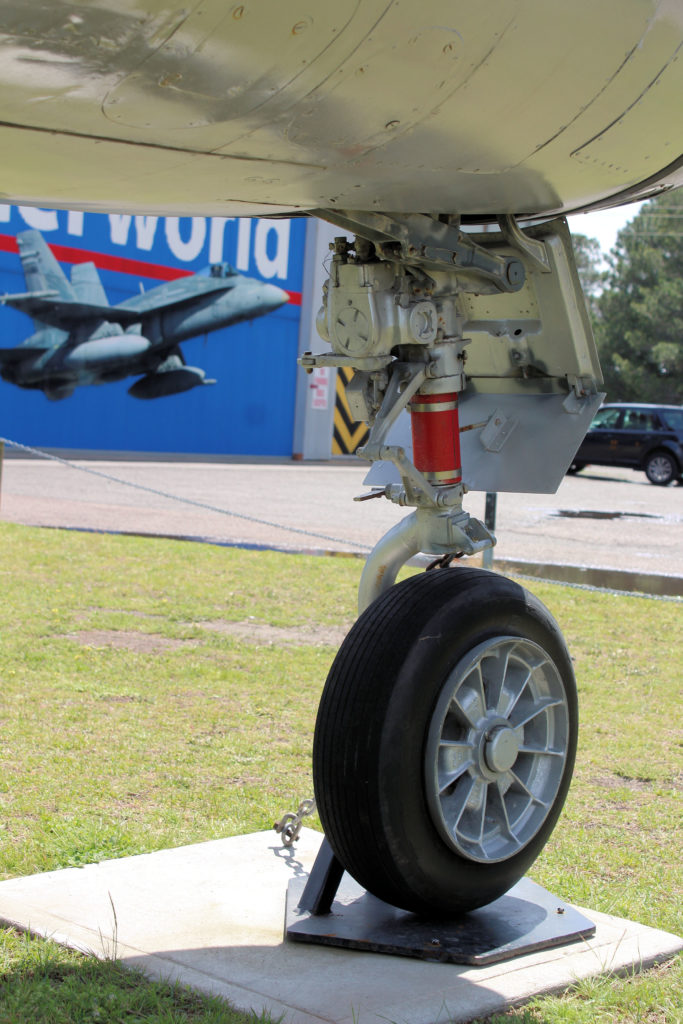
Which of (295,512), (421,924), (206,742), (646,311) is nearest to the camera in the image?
(421,924)

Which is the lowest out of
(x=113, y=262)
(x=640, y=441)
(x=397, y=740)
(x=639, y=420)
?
(x=397, y=740)

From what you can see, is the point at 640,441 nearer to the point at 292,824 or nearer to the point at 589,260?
the point at 292,824

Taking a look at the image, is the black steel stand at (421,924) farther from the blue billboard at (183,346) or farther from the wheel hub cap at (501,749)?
the blue billboard at (183,346)

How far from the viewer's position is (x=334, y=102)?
7.50ft

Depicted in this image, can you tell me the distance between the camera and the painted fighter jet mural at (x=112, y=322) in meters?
20.2

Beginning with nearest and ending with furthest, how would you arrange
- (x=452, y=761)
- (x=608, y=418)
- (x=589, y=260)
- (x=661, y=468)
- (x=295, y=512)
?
(x=452, y=761), (x=295, y=512), (x=661, y=468), (x=608, y=418), (x=589, y=260)

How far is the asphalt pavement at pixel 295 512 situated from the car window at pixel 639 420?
4157mm

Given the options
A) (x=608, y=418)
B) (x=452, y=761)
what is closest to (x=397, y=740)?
(x=452, y=761)

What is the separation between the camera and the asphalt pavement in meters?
11.6

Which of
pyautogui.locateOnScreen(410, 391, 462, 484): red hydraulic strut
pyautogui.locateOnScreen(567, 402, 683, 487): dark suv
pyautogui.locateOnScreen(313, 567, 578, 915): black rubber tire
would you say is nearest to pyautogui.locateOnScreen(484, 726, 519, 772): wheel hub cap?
pyautogui.locateOnScreen(313, 567, 578, 915): black rubber tire

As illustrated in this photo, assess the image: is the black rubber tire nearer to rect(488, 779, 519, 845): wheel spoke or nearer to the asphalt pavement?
rect(488, 779, 519, 845): wheel spoke

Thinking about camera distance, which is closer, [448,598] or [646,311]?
[448,598]

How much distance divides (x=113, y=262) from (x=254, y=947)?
65.6 ft

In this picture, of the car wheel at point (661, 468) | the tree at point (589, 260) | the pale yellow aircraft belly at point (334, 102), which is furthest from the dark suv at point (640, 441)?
the tree at point (589, 260)
